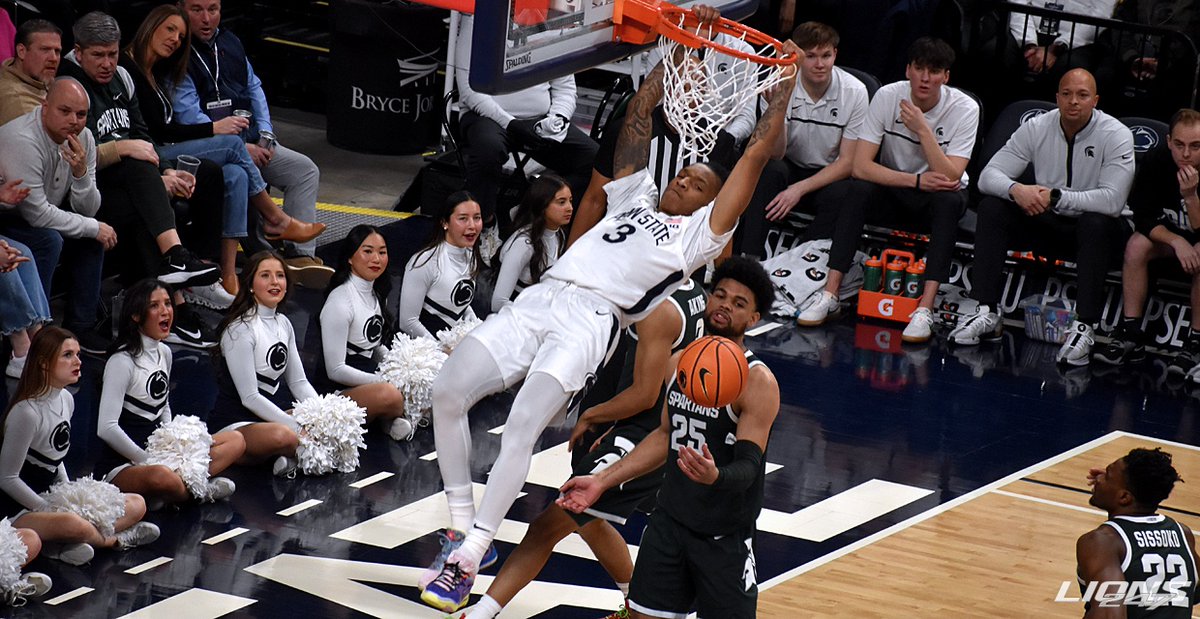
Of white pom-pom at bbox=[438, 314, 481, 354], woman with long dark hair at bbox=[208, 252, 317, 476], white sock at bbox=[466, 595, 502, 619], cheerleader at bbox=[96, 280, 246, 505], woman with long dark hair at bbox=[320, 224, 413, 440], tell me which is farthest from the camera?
white pom-pom at bbox=[438, 314, 481, 354]

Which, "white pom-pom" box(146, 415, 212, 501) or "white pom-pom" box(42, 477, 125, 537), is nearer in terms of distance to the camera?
"white pom-pom" box(42, 477, 125, 537)

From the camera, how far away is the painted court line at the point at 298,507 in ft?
24.4

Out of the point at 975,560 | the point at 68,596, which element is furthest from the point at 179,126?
the point at 975,560

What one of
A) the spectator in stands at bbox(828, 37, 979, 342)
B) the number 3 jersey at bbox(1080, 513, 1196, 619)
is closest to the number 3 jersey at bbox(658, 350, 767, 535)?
the number 3 jersey at bbox(1080, 513, 1196, 619)

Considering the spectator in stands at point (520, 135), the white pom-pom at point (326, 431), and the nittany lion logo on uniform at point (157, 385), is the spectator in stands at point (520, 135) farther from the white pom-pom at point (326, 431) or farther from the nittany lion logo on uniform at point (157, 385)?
the nittany lion logo on uniform at point (157, 385)

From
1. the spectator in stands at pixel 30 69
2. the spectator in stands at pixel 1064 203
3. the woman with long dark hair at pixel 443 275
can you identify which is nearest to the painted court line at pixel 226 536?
the woman with long dark hair at pixel 443 275

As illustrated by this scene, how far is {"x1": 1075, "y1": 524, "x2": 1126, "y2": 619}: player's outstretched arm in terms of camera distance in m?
5.68

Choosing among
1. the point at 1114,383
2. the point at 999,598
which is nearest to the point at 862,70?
the point at 1114,383

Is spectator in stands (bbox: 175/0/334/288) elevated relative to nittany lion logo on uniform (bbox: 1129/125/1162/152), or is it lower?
lower

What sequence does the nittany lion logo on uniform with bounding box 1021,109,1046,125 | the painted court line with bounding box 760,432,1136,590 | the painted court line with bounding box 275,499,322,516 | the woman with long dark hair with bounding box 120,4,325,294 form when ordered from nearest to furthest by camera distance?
the painted court line with bounding box 760,432,1136,590
the painted court line with bounding box 275,499,322,516
the woman with long dark hair with bounding box 120,4,325,294
the nittany lion logo on uniform with bounding box 1021,109,1046,125

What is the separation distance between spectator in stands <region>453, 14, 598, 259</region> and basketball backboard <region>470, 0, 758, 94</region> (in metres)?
4.22

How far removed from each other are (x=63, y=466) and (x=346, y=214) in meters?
5.48

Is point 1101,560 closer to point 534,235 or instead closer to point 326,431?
point 326,431

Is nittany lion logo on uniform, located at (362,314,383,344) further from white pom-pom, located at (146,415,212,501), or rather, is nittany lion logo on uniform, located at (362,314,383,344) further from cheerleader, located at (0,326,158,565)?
cheerleader, located at (0,326,158,565)
